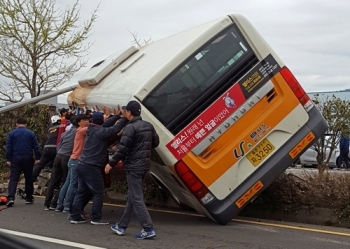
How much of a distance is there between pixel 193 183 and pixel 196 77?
4.65 feet

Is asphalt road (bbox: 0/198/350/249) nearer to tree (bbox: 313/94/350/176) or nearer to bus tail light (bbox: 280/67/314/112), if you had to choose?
bus tail light (bbox: 280/67/314/112)

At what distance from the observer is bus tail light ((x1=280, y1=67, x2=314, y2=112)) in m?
7.76

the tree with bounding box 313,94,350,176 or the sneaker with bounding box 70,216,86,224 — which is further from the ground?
the sneaker with bounding box 70,216,86,224

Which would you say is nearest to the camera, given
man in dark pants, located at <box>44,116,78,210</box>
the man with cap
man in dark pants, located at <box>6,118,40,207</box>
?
the man with cap

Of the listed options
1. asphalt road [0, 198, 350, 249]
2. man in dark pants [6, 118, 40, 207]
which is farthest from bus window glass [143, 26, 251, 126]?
man in dark pants [6, 118, 40, 207]

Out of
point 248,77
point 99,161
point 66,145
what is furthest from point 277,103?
point 66,145

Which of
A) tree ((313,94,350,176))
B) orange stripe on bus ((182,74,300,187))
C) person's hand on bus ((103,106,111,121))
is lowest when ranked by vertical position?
tree ((313,94,350,176))

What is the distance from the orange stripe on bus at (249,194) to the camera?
7602 mm

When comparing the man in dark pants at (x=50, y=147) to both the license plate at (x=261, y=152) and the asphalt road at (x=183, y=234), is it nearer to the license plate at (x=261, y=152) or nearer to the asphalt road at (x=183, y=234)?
the asphalt road at (x=183, y=234)

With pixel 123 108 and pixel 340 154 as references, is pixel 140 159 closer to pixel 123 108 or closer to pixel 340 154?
pixel 123 108

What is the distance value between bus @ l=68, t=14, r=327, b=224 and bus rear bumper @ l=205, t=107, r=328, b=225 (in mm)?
14

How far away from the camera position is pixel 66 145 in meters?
9.84

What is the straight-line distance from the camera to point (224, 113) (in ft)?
24.6

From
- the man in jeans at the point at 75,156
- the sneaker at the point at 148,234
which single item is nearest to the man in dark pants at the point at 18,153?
the man in jeans at the point at 75,156
